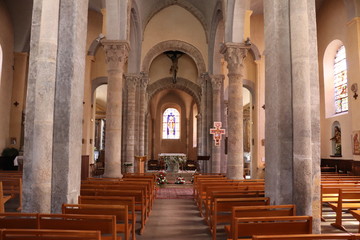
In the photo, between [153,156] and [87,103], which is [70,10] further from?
[153,156]

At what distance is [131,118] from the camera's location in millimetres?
15516

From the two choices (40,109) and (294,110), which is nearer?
(40,109)

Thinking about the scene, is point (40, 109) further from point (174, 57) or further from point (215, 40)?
point (174, 57)

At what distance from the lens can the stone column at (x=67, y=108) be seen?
484cm

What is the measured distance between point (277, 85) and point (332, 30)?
10.3 m

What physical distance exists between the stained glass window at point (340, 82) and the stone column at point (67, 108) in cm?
1166

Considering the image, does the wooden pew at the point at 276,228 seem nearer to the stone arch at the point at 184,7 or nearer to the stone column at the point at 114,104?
the stone column at the point at 114,104

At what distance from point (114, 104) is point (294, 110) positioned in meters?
6.93

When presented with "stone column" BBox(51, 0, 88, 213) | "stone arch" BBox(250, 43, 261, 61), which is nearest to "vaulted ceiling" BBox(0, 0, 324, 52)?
"stone arch" BBox(250, 43, 261, 61)

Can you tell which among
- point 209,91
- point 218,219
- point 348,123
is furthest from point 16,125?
point 348,123

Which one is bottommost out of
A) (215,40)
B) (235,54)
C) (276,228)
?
(276,228)

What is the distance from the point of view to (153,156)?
3070 cm

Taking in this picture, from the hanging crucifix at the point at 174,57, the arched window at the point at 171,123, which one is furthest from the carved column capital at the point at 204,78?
the arched window at the point at 171,123

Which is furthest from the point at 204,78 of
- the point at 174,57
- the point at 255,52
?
the point at 174,57
